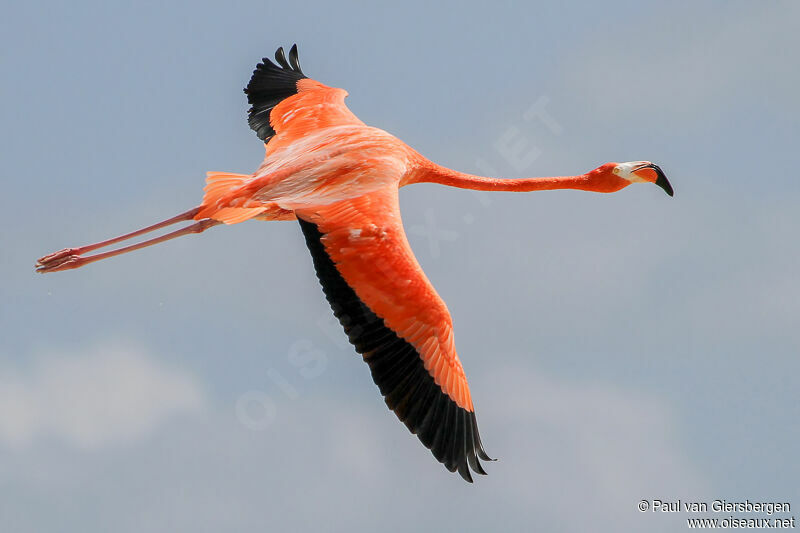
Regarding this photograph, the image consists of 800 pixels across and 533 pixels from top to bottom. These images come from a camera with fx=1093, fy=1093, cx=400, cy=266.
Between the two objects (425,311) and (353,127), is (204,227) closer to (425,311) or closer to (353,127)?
(353,127)

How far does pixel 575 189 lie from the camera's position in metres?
16.9

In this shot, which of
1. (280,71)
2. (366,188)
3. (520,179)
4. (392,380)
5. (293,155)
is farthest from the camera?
(280,71)

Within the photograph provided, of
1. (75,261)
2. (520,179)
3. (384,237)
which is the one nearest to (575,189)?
(520,179)

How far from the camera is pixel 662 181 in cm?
1634

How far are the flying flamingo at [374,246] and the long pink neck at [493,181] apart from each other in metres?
0.02

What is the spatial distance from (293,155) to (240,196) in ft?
3.53

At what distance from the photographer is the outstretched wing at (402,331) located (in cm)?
1283

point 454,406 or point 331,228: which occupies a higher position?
point 331,228

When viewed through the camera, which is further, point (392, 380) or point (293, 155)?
point (293, 155)

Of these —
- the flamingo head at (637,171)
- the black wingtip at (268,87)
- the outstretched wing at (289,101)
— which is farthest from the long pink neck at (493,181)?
the black wingtip at (268,87)

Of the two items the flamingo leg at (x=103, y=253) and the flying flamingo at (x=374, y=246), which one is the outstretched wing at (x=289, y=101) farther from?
the flamingo leg at (x=103, y=253)

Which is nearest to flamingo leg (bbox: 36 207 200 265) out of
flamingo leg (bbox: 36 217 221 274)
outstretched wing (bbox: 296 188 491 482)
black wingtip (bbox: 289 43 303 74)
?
flamingo leg (bbox: 36 217 221 274)

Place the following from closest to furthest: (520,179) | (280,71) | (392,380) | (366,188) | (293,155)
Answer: (392,380) < (366,188) < (293,155) < (520,179) < (280,71)

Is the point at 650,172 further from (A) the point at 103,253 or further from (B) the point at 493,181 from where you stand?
(A) the point at 103,253
